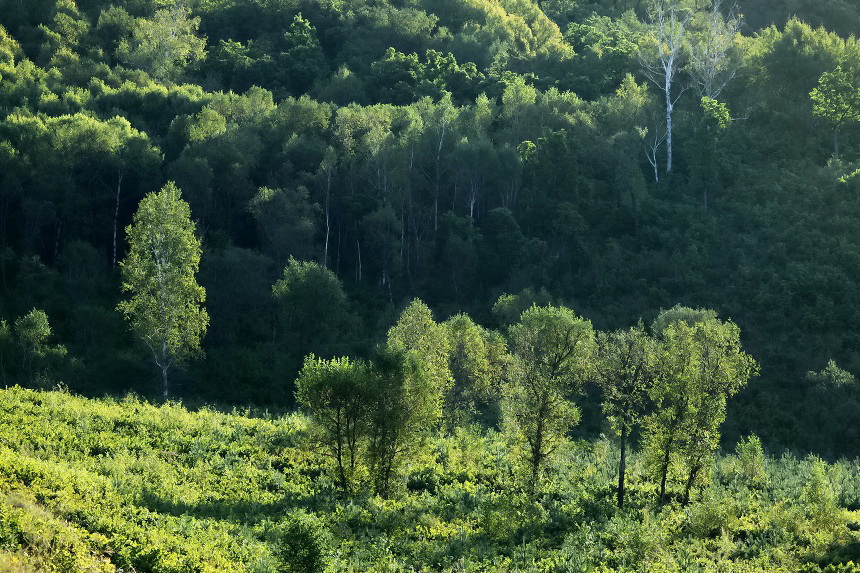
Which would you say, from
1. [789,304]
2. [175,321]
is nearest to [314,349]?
[175,321]

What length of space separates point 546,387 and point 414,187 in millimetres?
50163

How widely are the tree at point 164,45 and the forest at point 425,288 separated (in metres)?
0.57

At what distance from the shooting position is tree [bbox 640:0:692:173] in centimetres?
10256

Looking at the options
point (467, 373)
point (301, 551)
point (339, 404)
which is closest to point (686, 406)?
point (339, 404)

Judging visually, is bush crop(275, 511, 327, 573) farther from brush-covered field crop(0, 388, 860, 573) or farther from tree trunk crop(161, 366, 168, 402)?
tree trunk crop(161, 366, 168, 402)

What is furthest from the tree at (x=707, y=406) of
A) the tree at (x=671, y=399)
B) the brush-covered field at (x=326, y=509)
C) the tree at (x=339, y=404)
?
the tree at (x=339, y=404)

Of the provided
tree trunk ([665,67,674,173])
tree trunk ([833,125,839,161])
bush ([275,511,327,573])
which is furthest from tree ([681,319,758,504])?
tree trunk ([833,125,839,161])

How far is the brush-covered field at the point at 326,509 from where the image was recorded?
2981cm

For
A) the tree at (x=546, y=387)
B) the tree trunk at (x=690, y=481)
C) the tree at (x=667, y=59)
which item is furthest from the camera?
the tree at (x=667, y=59)

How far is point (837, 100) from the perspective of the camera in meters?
96.4

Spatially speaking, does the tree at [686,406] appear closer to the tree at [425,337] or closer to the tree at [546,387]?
the tree at [546,387]

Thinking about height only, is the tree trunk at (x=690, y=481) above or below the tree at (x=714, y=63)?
below

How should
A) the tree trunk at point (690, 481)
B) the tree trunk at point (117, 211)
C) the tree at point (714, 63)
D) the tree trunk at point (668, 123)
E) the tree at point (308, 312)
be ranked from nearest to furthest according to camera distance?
the tree trunk at point (690, 481) < the tree at point (308, 312) < the tree trunk at point (117, 211) < the tree trunk at point (668, 123) < the tree at point (714, 63)

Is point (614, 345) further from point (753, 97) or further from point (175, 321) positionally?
point (753, 97)
